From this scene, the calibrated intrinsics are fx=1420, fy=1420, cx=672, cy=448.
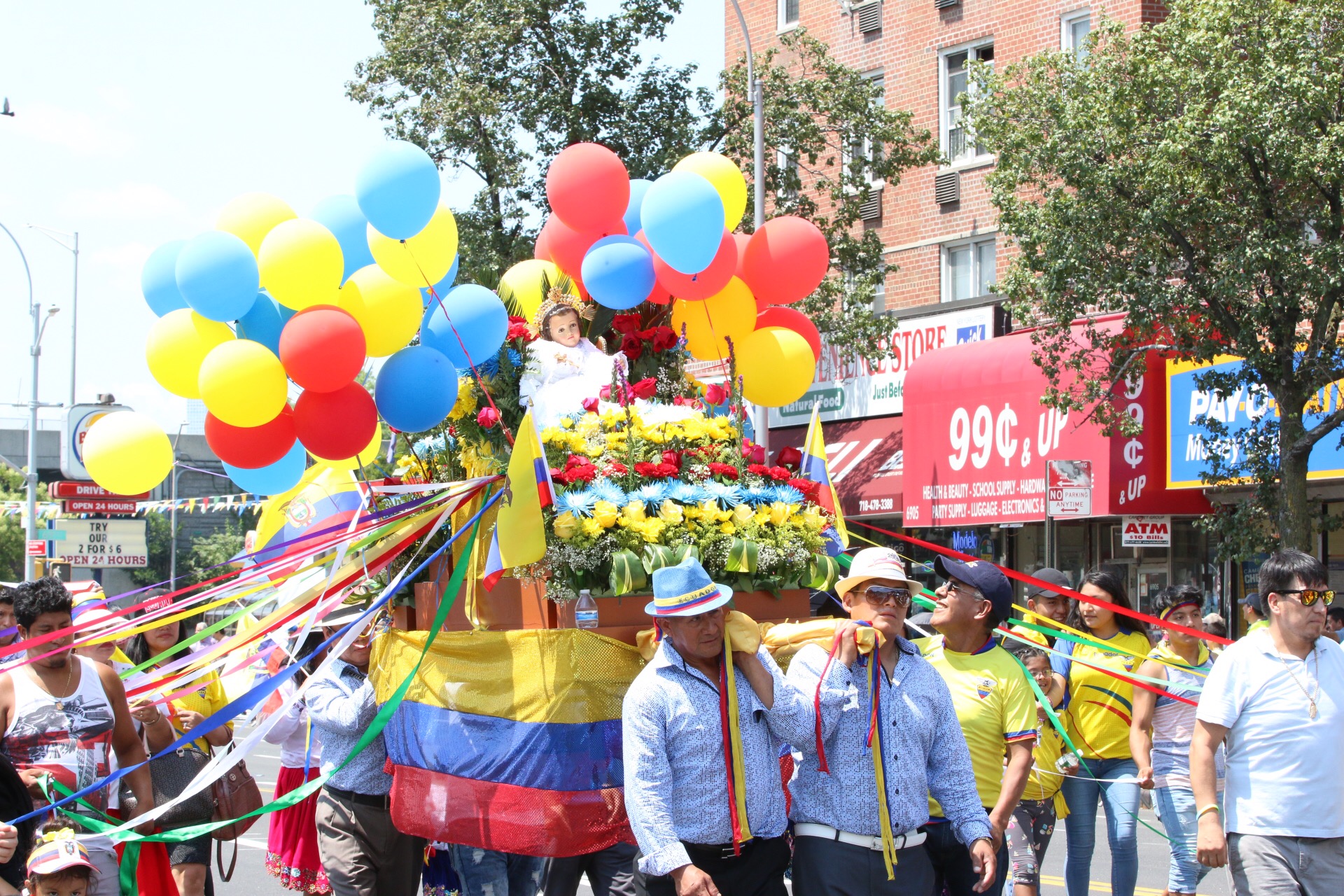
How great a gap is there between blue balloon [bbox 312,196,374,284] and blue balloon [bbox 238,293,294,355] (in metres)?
0.47

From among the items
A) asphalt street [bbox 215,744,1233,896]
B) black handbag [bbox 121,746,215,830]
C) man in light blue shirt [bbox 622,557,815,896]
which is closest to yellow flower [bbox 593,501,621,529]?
man in light blue shirt [bbox 622,557,815,896]

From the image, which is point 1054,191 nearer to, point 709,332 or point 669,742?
point 709,332

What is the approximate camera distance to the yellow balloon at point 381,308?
20.2 feet

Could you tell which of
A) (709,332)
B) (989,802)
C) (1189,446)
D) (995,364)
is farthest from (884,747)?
(995,364)

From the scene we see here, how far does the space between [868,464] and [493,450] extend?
16770 mm

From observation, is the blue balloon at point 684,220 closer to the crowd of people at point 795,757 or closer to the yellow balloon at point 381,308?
the yellow balloon at point 381,308

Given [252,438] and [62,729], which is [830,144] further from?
[62,729]

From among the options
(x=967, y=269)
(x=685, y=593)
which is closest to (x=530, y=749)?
(x=685, y=593)

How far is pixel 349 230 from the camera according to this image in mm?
6648

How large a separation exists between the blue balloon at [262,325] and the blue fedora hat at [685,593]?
2493mm

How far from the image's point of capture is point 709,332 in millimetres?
6961

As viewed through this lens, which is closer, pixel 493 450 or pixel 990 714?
pixel 990 714

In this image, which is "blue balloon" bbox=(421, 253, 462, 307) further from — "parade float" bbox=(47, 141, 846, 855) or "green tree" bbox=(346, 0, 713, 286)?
"green tree" bbox=(346, 0, 713, 286)

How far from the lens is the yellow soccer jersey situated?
556 centimetres
